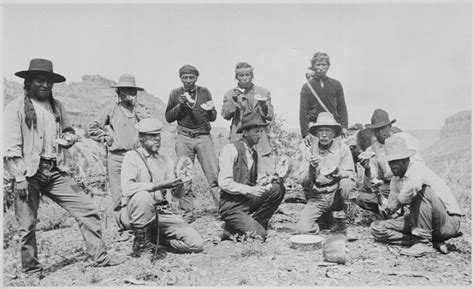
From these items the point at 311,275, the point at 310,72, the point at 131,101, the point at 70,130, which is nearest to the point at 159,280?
the point at 311,275

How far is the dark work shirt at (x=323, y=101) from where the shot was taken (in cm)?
669

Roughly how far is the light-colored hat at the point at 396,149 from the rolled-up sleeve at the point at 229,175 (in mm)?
1856

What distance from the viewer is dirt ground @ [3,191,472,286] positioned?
4723mm

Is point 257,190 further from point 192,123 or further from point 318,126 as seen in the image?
point 192,123

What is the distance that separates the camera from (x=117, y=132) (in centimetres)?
596

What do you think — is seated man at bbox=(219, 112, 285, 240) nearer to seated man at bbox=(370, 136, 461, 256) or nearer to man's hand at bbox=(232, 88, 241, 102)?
man's hand at bbox=(232, 88, 241, 102)

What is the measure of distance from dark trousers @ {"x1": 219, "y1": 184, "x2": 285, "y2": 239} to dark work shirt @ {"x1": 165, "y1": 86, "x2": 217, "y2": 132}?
1468 mm

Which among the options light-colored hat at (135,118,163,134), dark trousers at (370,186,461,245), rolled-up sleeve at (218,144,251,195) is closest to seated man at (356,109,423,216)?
dark trousers at (370,186,461,245)

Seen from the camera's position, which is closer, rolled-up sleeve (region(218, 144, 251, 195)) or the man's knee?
rolled-up sleeve (region(218, 144, 251, 195))

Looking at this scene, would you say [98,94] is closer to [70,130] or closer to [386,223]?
[70,130]

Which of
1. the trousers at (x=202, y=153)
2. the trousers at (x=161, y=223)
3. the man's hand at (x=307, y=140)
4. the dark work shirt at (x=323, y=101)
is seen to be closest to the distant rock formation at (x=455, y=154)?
the dark work shirt at (x=323, y=101)

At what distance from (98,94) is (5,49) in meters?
12.9

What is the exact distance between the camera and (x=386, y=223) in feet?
18.1

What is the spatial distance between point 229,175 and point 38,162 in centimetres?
228
